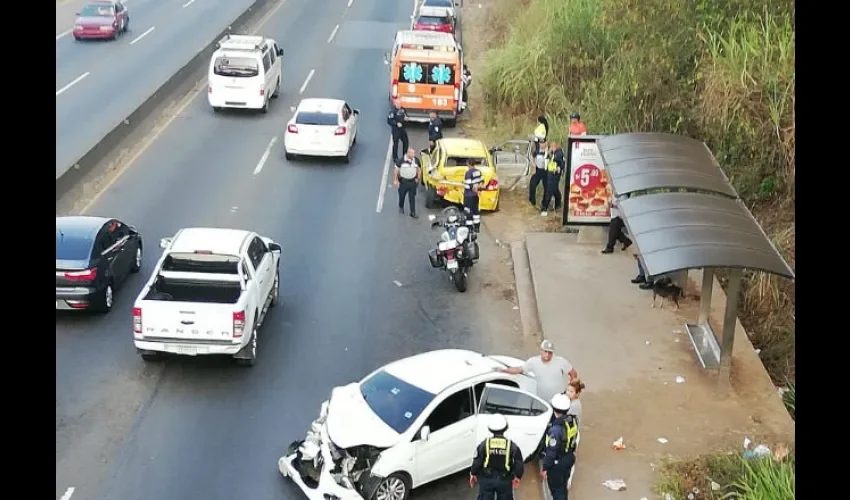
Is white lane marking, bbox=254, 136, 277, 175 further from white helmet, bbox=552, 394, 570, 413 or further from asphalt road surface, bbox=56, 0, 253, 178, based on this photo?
white helmet, bbox=552, 394, 570, 413

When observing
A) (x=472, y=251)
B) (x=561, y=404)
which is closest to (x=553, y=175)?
(x=472, y=251)

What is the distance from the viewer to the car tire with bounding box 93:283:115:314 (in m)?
15.7

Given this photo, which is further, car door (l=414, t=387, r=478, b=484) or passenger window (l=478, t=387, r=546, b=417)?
passenger window (l=478, t=387, r=546, b=417)

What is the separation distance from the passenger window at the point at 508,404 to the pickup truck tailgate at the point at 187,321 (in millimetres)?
3984

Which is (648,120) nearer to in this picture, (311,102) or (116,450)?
(311,102)

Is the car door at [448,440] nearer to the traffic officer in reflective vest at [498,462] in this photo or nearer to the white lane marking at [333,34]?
the traffic officer in reflective vest at [498,462]

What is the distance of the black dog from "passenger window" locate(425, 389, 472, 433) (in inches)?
228

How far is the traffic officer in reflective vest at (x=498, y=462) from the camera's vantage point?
1001 centimetres

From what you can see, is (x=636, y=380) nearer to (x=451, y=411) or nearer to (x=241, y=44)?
(x=451, y=411)

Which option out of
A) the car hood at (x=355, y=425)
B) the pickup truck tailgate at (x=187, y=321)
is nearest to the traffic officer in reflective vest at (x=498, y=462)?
the car hood at (x=355, y=425)

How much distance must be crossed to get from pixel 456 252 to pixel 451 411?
6.24 metres

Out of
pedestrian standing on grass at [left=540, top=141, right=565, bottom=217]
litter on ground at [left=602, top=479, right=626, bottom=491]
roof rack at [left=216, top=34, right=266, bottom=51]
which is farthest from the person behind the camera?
roof rack at [left=216, top=34, right=266, bottom=51]

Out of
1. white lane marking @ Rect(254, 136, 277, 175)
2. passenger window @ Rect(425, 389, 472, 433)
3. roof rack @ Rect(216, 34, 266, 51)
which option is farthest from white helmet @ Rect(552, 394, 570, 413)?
Result: roof rack @ Rect(216, 34, 266, 51)
